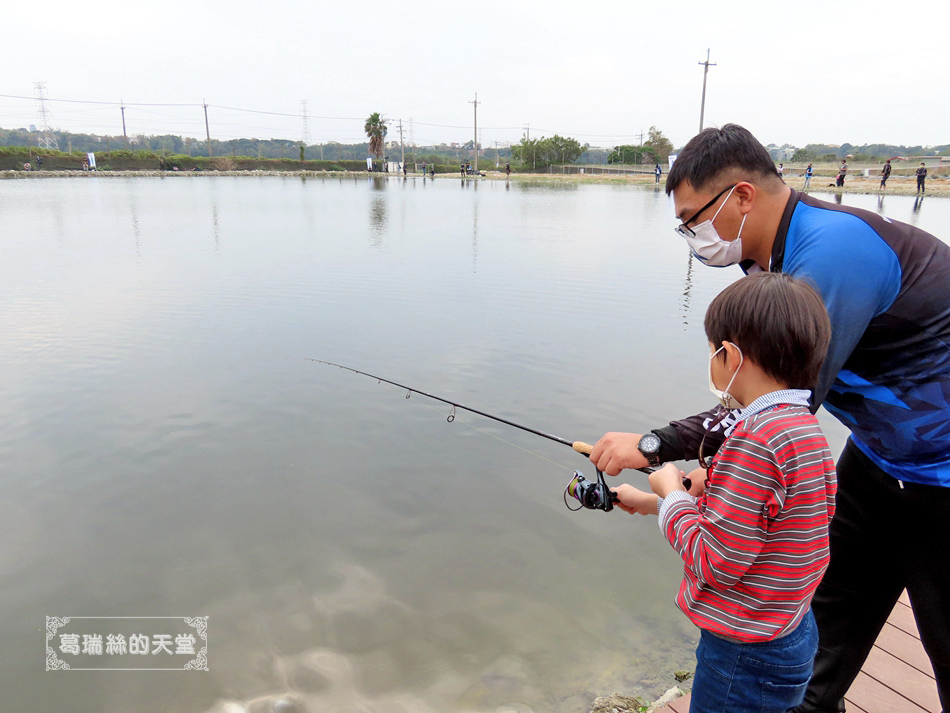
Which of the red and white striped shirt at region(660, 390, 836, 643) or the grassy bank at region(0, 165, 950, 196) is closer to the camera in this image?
the red and white striped shirt at region(660, 390, 836, 643)

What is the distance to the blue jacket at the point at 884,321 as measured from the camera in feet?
4.59

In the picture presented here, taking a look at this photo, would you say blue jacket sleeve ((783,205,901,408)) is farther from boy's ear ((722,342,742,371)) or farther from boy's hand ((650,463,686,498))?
boy's hand ((650,463,686,498))

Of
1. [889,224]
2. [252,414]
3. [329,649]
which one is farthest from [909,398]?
[252,414]

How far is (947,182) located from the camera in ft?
111

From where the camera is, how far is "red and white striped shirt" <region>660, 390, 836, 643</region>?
1.19 meters

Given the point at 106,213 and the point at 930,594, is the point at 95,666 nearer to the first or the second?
the point at 930,594

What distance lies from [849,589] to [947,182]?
41579mm

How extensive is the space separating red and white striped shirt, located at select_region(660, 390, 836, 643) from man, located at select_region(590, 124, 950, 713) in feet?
1.00

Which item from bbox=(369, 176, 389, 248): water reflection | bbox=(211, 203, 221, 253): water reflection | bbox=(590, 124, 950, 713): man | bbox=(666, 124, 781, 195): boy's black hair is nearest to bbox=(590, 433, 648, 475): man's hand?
bbox=(590, 124, 950, 713): man

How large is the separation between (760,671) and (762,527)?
1.22ft

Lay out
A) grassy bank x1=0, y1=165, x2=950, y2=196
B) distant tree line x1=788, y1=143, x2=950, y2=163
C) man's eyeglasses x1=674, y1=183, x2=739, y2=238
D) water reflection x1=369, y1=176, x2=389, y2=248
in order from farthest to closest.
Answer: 1. distant tree line x1=788, y1=143, x2=950, y2=163
2. grassy bank x1=0, y1=165, x2=950, y2=196
3. water reflection x1=369, y1=176, x2=389, y2=248
4. man's eyeglasses x1=674, y1=183, x2=739, y2=238

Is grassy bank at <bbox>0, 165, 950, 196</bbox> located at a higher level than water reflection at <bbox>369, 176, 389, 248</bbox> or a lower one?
higher

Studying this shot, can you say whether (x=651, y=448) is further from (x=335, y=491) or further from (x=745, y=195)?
(x=335, y=491)

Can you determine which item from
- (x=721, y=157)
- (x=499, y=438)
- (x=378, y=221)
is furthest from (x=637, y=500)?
(x=378, y=221)
